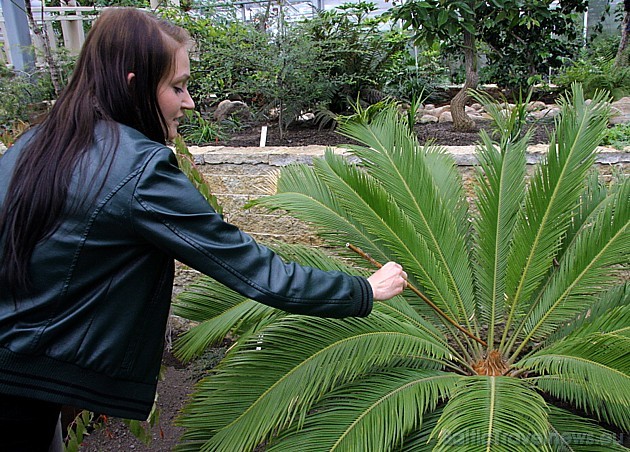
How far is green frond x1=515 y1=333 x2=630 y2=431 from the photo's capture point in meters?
2.03

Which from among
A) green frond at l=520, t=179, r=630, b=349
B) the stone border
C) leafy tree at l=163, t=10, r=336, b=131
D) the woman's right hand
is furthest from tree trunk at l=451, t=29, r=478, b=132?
the woman's right hand

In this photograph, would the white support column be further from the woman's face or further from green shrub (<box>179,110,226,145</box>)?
the woman's face

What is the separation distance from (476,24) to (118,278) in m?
4.73

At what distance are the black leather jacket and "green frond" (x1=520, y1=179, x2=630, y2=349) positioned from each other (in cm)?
133

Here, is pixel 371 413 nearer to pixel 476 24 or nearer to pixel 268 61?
pixel 268 61

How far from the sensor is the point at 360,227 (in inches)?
112

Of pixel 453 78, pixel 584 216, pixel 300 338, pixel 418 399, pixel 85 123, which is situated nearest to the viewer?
pixel 85 123

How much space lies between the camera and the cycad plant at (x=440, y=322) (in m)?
2.12

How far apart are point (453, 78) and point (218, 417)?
7114mm

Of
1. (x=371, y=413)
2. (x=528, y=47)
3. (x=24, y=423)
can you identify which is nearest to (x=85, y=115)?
(x=24, y=423)

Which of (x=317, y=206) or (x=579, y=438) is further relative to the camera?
(x=317, y=206)

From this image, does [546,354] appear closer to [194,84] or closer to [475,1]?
[475,1]

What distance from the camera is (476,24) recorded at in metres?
5.37

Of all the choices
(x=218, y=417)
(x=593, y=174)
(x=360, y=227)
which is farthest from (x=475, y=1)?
(x=218, y=417)
